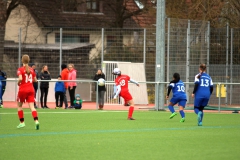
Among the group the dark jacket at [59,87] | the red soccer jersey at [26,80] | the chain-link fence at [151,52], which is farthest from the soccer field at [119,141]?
the chain-link fence at [151,52]

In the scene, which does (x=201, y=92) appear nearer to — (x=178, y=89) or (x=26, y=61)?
(x=178, y=89)

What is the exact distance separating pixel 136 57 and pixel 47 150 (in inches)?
866

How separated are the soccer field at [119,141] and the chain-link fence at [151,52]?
12.1 meters

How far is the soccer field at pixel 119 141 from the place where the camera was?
37.6 feet

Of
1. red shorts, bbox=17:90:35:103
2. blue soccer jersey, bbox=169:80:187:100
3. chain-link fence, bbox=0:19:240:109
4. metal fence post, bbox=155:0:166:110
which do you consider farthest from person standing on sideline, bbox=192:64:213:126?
chain-link fence, bbox=0:19:240:109

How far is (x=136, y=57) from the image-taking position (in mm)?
33906

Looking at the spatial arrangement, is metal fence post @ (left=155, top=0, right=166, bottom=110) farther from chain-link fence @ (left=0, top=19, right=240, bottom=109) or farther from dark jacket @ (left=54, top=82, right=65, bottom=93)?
dark jacket @ (left=54, top=82, right=65, bottom=93)

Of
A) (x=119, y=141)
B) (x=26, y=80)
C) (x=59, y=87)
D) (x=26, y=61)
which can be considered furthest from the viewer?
(x=59, y=87)

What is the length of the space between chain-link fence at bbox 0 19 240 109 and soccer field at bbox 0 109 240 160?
12112mm

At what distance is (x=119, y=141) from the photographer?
45.6 ft

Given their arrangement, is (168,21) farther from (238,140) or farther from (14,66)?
(238,140)

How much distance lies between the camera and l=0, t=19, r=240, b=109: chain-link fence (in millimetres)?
31188

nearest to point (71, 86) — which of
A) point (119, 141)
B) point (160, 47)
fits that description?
point (160, 47)

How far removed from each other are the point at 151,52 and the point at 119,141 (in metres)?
20.3
